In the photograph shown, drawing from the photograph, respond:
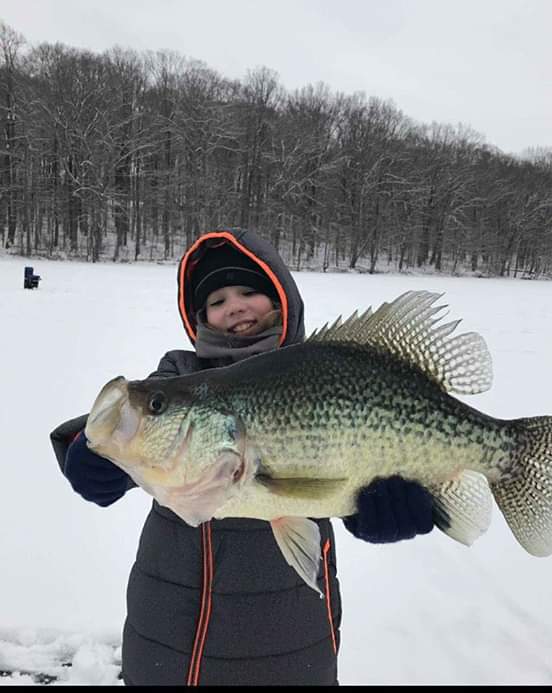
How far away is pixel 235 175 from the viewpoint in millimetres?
41344

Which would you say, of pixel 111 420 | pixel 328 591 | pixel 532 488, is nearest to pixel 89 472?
pixel 111 420

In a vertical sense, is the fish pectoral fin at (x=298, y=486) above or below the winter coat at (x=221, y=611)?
above

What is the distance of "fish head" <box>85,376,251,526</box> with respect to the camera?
1.35 meters

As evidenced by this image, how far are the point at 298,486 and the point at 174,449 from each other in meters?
0.33

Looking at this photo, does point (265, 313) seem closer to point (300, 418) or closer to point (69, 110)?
point (300, 418)

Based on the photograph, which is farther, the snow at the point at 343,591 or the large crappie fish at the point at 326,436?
the snow at the point at 343,591

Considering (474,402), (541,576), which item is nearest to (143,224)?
(474,402)

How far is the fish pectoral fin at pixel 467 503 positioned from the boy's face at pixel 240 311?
0.87 metres

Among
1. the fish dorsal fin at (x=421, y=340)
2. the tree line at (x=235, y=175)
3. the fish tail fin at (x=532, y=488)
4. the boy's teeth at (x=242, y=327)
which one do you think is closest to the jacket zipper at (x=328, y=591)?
the fish tail fin at (x=532, y=488)

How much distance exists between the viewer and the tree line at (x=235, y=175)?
3350 cm

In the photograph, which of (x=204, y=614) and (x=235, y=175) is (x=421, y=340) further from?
(x=235, y=175)

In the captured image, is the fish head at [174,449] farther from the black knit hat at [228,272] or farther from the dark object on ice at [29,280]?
the dark object on ice at [29,280]

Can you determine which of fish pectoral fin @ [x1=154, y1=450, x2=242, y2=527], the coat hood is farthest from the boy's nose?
fish pectoral fin @ [x1=154, y1=450, x2=242, y2=527]

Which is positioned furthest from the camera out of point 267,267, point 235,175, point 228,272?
point 235,175
